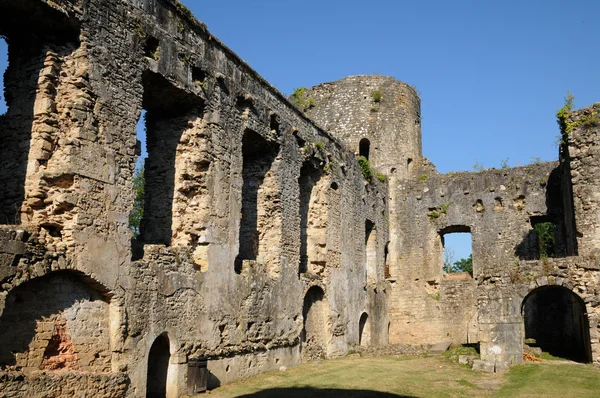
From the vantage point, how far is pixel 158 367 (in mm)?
11203

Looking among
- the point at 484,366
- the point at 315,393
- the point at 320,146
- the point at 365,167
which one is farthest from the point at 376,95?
the point at 315,393

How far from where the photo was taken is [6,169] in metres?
9.39

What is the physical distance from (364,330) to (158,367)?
37.2 feet

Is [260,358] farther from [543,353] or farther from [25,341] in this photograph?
[543,353]

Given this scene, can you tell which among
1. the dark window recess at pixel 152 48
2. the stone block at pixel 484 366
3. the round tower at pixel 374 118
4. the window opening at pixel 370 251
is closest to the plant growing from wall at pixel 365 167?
the window opening at pixel 370 251

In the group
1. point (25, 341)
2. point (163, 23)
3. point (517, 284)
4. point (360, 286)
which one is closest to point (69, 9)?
point (163, 23)

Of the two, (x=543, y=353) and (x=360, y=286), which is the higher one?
(x=360, y=286)

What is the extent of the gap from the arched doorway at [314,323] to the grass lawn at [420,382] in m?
1.62

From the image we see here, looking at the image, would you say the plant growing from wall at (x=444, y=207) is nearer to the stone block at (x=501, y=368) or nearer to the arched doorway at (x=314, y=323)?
the arched doorway at (x=314, y=323)

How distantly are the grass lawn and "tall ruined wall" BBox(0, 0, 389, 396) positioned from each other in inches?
36.3

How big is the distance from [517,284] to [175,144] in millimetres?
9087

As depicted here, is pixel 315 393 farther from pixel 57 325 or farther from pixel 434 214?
pixel 434 214

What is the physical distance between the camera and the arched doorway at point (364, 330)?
21.2 m

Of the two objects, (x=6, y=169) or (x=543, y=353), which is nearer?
(x=6, y=169)
